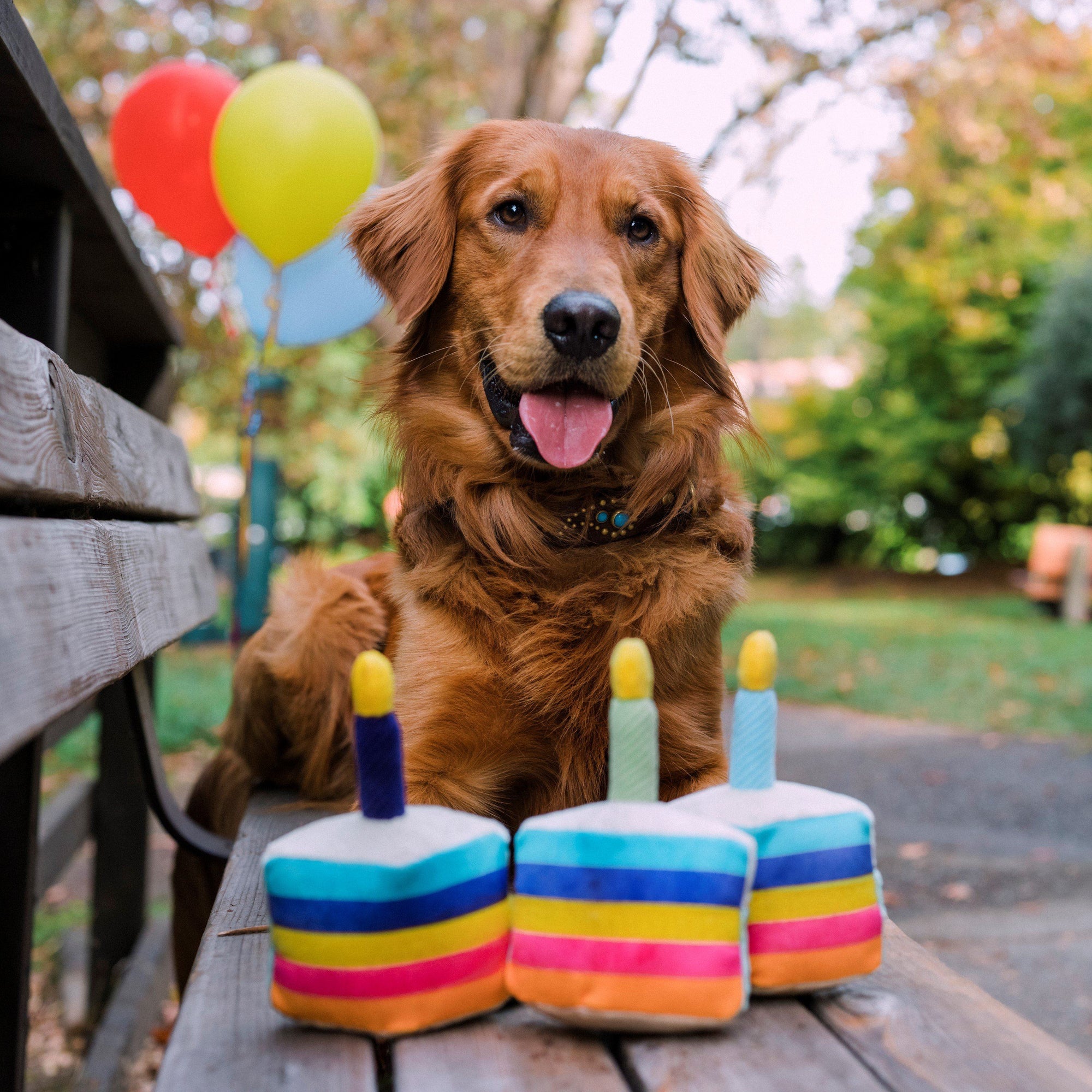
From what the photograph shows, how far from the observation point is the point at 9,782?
162 centimetres

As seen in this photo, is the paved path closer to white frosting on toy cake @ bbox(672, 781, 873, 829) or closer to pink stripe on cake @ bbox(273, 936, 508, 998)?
white frosting on toy cake @ bbox(672, 781, 873, 829)

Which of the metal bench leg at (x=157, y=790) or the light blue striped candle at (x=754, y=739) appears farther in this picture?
the metal bench leg at (x=157, y=790)

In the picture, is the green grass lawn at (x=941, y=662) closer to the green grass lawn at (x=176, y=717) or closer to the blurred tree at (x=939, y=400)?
the green grass lawn at (x=176, y=717)

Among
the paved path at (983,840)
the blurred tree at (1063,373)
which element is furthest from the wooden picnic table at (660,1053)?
the blurred tree at (1063,373)

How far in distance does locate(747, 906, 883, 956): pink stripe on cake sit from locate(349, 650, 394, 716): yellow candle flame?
0.46 metres

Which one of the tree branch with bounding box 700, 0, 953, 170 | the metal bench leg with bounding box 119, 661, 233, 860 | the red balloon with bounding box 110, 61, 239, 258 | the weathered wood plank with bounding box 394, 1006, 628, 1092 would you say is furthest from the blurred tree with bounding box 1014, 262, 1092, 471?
the weathered wood plank with bounding box 394, 1006, 628, 1092

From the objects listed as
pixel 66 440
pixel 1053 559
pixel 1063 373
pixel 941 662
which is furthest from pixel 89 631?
pixel 1063 373

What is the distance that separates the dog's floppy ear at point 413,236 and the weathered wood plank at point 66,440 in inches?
23.6

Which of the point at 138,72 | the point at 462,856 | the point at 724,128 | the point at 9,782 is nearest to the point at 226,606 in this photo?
the point at 138,72

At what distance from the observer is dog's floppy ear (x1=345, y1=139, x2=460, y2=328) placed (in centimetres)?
213

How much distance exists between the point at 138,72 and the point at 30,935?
8369 millimetres

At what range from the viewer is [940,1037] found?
3.42 ft

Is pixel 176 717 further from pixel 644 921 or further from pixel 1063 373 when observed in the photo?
pixel 1063 373

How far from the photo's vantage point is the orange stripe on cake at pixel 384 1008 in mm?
984
